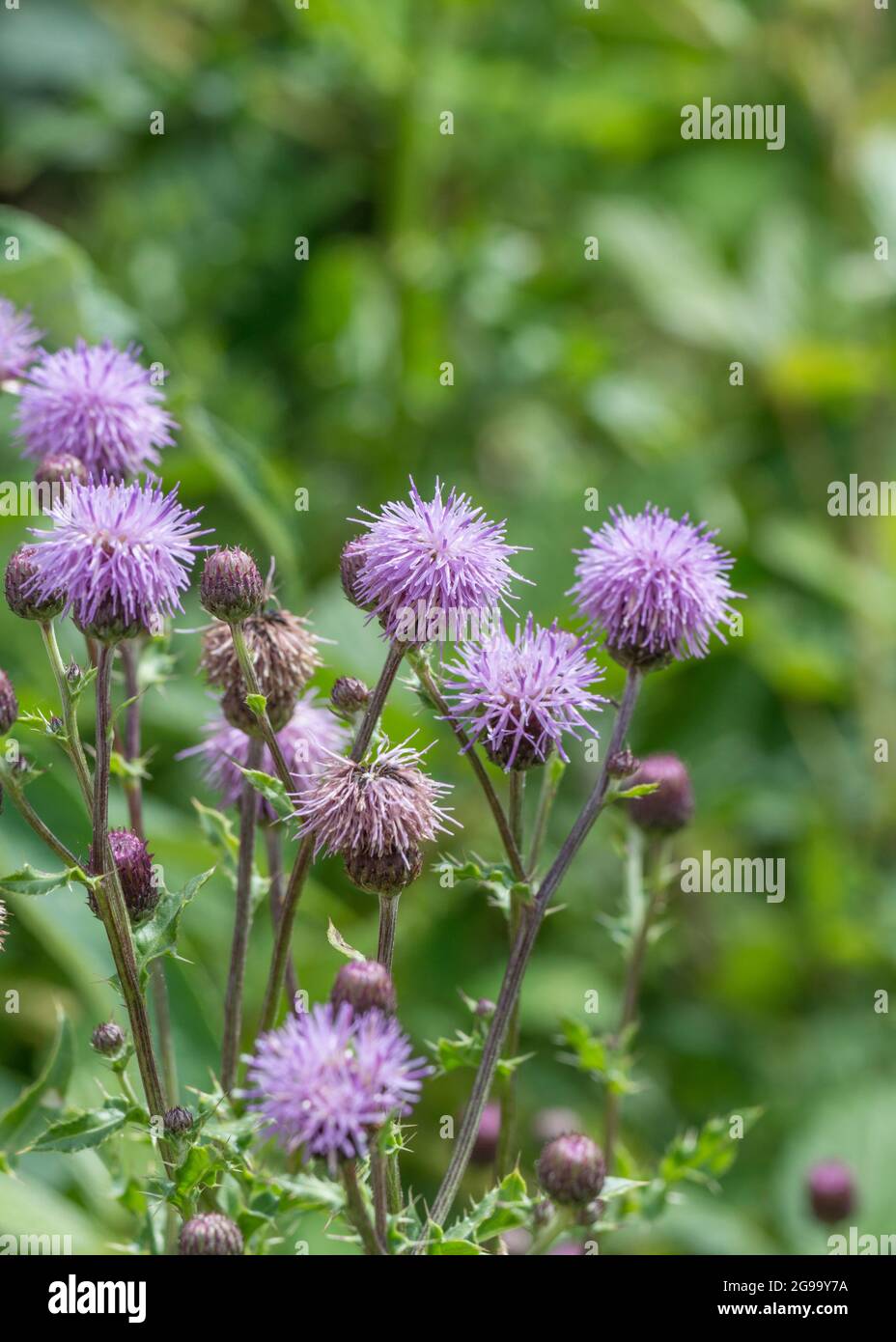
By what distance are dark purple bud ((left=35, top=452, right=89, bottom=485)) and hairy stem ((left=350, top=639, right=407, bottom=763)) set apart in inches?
19.4

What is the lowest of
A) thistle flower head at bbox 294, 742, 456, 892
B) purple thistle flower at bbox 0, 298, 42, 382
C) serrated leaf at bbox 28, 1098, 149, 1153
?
serrated leaf at bbox 28, 1098, 149, 1153

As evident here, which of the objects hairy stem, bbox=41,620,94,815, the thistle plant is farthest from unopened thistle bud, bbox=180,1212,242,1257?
hairy stem, bbox=41,620,94,815

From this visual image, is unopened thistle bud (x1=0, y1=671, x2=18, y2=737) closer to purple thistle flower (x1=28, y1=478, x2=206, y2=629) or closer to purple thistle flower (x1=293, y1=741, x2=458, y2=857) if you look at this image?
purple thistle flower (x1=28, y1=478, x2=206, y2=629)

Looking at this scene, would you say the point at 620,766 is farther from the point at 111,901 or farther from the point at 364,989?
the point at 111,901

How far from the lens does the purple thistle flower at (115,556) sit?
1532mm

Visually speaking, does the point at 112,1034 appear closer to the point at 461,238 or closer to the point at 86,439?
the point at 86,439

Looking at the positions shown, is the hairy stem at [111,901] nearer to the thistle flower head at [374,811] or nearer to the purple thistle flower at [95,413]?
the thistle flower head at [374,811]

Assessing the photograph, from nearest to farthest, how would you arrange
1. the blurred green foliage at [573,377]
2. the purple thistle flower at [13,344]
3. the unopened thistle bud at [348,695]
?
the unopened thistle bud at [348,695]
the purple thistle flower at [13,344]
the blurred green foliage at [573,377]

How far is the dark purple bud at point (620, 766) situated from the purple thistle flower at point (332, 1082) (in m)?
0.42

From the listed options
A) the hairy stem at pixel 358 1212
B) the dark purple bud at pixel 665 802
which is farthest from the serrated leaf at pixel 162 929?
the dark purple bud at pixel 665 802

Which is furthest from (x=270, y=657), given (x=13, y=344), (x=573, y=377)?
(x=573, y=377)

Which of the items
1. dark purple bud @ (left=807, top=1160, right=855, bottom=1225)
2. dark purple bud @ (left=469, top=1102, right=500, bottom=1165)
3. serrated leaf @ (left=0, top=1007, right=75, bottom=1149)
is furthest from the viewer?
dark purple bud @ (left=807, top=1160, right=855, bottom=1225)

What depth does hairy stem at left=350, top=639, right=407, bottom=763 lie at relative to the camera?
155 cm

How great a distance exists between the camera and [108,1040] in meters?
1.58
